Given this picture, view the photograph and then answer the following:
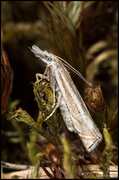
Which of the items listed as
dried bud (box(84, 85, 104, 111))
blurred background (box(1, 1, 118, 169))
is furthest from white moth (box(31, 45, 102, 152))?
blurred background (box(1, 1, 118, 169))

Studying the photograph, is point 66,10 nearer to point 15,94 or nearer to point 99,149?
point 15,94

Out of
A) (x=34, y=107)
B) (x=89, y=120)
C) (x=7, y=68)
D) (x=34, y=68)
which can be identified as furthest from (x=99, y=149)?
(x=34, y=68)

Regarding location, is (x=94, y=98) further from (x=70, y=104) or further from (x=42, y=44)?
(x=42, y=44)

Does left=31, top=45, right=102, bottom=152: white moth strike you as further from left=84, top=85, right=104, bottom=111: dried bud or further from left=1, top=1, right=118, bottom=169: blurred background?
left=1, top=1, right=118, bottom=169: blurred background

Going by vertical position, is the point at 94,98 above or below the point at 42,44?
below

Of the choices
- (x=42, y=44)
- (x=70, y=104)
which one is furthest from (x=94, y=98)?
(x=42, y=44)
